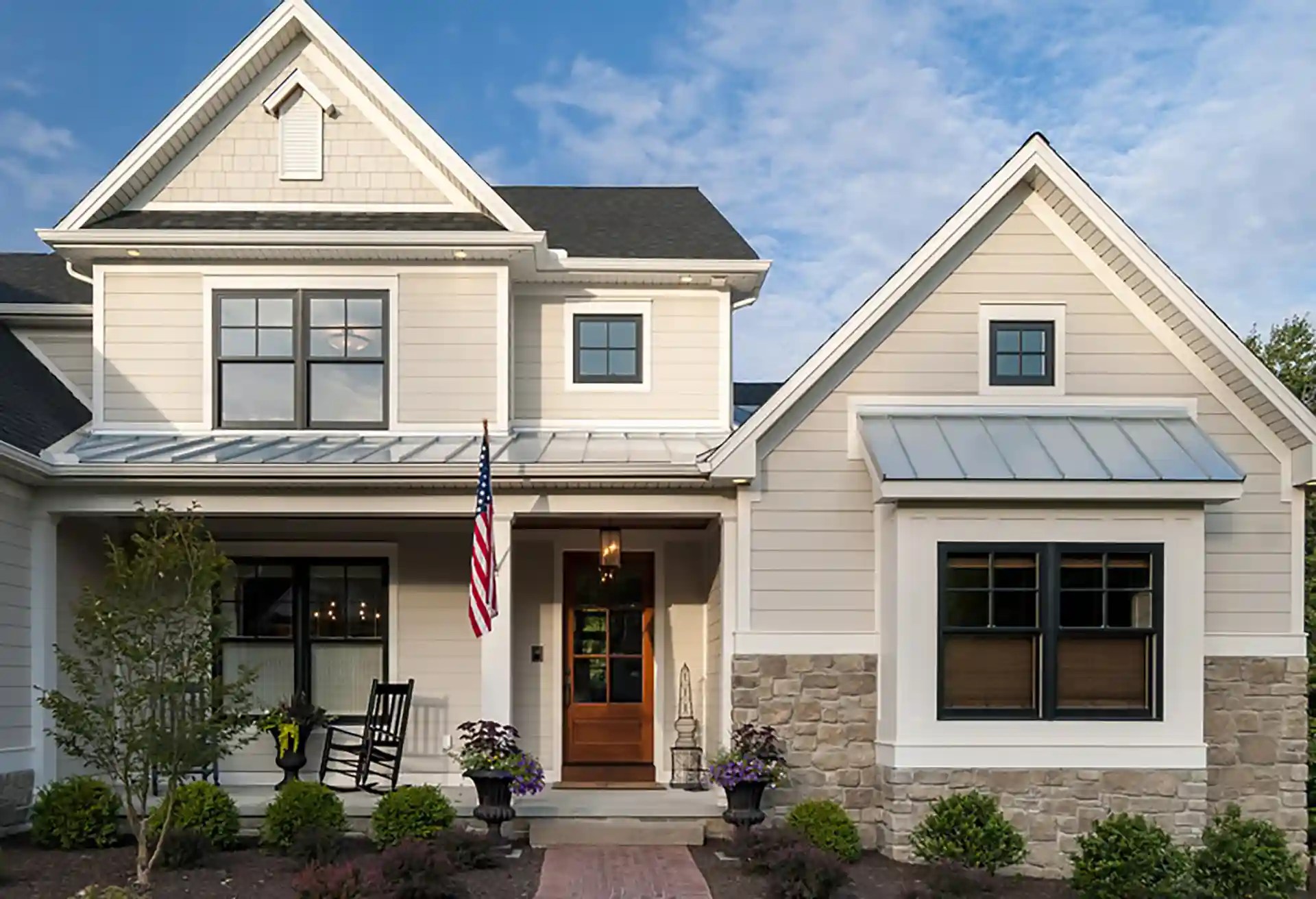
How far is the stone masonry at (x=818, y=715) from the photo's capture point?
8.60m

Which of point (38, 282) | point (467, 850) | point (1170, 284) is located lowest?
point (467, 850)

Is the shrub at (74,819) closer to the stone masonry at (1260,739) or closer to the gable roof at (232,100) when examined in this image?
the gable roof at (232,100)

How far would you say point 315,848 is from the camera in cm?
774

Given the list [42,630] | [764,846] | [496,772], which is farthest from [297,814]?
[764,846]

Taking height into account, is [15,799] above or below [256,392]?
below

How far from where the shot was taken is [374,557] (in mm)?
10547

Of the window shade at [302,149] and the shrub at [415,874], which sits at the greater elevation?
the window shade at [302,149]

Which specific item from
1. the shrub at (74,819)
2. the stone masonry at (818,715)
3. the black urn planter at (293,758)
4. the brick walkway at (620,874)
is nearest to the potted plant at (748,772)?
the stone masonry at (818,715)

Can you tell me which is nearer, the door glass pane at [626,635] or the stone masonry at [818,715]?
the stone masonry at [818,715]

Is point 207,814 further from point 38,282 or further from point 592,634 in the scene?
point 38,282

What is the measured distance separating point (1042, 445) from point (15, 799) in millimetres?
8345

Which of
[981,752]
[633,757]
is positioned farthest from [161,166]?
[981,752]

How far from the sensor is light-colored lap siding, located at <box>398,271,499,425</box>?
33.1ft

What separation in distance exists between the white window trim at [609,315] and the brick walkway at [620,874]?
431 centimetres
